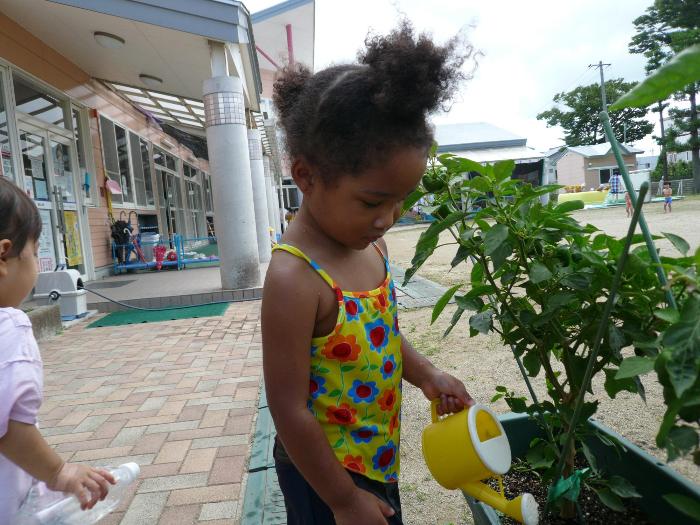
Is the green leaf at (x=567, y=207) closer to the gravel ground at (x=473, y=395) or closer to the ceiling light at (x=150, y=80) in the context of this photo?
the gravel ground at (x=473, y=395)

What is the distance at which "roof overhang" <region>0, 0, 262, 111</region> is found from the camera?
19.9ft

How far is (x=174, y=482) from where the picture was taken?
2.28m

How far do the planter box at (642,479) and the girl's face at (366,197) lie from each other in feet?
2.53

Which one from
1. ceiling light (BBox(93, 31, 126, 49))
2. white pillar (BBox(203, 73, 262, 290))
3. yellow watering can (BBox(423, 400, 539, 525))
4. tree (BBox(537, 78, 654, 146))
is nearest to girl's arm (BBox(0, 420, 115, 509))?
yellow watering can (BBox(423, 400, 539, 525))

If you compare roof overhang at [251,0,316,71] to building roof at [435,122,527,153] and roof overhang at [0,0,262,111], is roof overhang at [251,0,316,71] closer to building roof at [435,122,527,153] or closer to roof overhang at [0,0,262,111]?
building roof at [435,122,527,153]

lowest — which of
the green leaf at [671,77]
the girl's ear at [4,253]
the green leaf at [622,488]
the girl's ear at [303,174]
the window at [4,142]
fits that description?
the green leaf at [622,488]

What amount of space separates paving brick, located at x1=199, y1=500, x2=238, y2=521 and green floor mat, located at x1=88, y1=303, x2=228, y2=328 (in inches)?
157

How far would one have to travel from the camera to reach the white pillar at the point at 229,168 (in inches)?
251

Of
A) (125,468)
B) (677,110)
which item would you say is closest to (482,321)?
(125,468)

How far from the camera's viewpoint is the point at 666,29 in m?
31.0

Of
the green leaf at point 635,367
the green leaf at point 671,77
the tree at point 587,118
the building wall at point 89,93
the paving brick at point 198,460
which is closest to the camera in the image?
the green leaf at point 671,77

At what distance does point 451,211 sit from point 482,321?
11.2 inches

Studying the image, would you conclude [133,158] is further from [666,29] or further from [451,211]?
[666,29]

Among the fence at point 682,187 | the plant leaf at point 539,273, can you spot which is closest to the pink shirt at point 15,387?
the plant leaf at point 539,273
